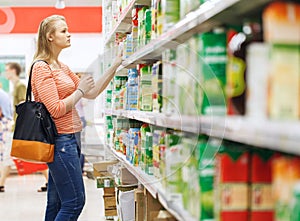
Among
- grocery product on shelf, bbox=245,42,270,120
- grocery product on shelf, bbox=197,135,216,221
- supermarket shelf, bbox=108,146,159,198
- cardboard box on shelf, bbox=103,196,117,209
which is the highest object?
grocery product on shelf, bbox=245,42,270,120

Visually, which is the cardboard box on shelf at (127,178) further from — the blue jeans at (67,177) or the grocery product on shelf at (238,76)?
the grocery product on shelf at (238,76)

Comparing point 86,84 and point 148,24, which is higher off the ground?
point 148,24

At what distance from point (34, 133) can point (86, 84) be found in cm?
43

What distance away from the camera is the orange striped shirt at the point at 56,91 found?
11.1 ft

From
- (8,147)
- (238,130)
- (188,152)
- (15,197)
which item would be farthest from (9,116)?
(238,130)

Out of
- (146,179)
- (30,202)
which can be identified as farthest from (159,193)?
(30,202)

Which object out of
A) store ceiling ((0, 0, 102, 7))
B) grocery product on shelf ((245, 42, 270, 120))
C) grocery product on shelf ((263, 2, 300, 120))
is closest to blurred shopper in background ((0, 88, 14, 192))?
store ceiling ((0, 0, 102, 7))

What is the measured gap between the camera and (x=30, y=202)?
689 cm

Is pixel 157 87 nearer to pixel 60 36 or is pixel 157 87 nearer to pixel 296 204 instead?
pixel 60 36

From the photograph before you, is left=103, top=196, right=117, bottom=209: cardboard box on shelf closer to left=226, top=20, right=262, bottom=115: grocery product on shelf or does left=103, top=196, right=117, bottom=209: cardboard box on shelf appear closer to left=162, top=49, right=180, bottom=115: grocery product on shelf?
left=162, top=49, right=180, bottom=115: grocery product on shelf

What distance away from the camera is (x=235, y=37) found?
1690mm

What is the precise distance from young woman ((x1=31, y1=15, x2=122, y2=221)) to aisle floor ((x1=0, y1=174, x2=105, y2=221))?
2266 mm

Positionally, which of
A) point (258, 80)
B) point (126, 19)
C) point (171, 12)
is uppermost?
point (126, 19)

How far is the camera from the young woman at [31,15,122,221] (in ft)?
11.1
